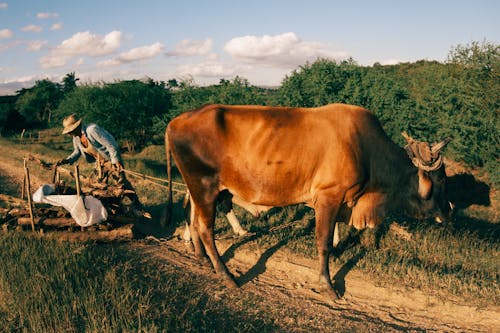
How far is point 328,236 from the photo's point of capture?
5512 mm

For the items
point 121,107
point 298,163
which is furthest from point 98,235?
point 121,107

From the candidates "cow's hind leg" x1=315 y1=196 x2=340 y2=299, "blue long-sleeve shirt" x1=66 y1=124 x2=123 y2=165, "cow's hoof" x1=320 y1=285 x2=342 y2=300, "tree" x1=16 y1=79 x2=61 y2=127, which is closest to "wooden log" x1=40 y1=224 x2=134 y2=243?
"blue long-sleeve shirt" x1=66 y1=124 x2=123 y2=165

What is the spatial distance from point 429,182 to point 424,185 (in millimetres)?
85

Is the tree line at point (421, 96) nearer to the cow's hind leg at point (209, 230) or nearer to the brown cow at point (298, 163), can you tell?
the brown cow at point (298, 163)

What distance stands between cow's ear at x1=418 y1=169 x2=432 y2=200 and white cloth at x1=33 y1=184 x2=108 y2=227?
16.6ft

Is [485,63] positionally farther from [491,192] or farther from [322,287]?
[322,287]

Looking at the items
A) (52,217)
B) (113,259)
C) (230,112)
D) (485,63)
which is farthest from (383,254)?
(485,63)

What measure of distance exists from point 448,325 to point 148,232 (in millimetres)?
5191

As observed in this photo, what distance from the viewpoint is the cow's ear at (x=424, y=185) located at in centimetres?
603

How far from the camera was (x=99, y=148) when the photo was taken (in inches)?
289

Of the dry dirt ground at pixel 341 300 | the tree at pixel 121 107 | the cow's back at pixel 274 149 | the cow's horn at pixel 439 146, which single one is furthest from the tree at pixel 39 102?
the cow's horn at pixel 439 146

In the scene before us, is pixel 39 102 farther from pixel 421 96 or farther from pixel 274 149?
pixel 274 149

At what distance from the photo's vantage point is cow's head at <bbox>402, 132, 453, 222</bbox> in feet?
19.6

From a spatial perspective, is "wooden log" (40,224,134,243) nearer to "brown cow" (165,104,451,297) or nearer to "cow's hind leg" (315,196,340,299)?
"brown cow" (165,104,451,297)
